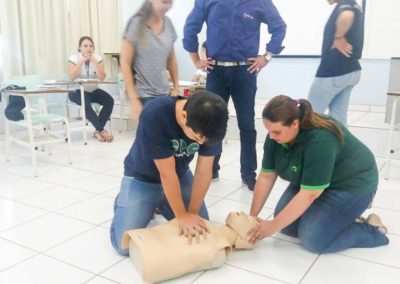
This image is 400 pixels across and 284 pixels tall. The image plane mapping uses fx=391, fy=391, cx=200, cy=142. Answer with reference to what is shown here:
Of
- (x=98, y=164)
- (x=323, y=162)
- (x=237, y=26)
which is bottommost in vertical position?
(x=98, y=164)

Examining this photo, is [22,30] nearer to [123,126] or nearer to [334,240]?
[123,126]

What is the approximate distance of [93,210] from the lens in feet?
7.09

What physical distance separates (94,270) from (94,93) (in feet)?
9.85

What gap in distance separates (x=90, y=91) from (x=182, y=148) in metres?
2.98

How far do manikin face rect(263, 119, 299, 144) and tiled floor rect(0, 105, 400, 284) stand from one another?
1.67ft

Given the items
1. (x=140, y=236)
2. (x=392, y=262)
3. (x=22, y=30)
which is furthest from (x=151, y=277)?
(x=22, y=30)

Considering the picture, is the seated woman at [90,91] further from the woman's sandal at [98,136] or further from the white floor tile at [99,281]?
the white floor tile at [99,281]

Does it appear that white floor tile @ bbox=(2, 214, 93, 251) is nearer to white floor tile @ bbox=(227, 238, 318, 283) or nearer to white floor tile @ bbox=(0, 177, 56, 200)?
white floor tile @ bbox=(0, 177, 56, 200)


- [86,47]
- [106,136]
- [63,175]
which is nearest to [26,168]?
[63,175]

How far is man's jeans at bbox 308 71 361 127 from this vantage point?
2.49 m

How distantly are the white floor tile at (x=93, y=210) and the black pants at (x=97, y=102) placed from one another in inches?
76.6

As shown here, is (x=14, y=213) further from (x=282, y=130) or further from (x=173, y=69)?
(x=282, y=130)

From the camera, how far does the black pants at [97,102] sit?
4172 mm

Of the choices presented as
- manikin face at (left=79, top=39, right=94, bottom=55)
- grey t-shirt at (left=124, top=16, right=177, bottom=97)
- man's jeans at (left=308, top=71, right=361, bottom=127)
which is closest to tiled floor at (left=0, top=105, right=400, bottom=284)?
man's jeans at (left=308, top=71, right=361, bottom=127)
